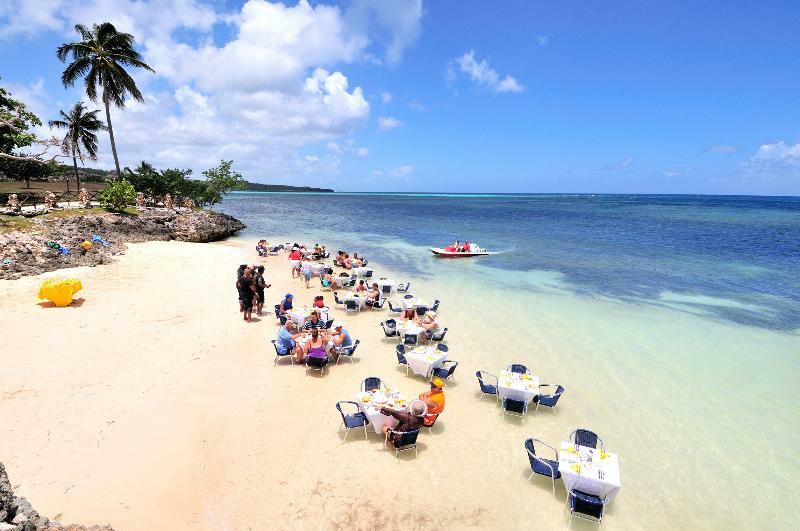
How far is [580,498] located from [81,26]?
44.0 metres

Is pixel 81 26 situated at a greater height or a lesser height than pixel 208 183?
greater

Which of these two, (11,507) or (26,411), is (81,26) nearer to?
(26,411)

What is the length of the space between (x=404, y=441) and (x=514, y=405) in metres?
2.87

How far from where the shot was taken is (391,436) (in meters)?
7.27

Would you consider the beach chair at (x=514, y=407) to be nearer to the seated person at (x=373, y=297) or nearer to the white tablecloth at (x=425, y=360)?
the white tablecloth at (x=425, y=360)

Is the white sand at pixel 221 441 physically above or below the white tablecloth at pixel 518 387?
below

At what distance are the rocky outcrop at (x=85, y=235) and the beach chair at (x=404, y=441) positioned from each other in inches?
683

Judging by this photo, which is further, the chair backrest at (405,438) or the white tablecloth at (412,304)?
the white tablecloth at (412,304)

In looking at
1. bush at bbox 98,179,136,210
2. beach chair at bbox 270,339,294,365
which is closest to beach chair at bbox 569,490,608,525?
beach chair at bbox 270,339,294,365

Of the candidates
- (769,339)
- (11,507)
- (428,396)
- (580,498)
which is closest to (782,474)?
(580,498)

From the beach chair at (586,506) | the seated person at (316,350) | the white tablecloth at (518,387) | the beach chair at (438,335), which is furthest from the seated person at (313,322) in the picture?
the beach chair at (586,506)

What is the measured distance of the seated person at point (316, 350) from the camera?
9844 mm

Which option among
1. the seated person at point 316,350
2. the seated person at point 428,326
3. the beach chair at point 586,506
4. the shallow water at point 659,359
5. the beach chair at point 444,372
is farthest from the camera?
the seated person at point 428,326

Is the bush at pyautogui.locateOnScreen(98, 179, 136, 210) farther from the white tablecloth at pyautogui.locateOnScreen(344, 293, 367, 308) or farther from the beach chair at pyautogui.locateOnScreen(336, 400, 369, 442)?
the beach chair at pyautogui.locateOnScreen(336, 400, 369, 442)
